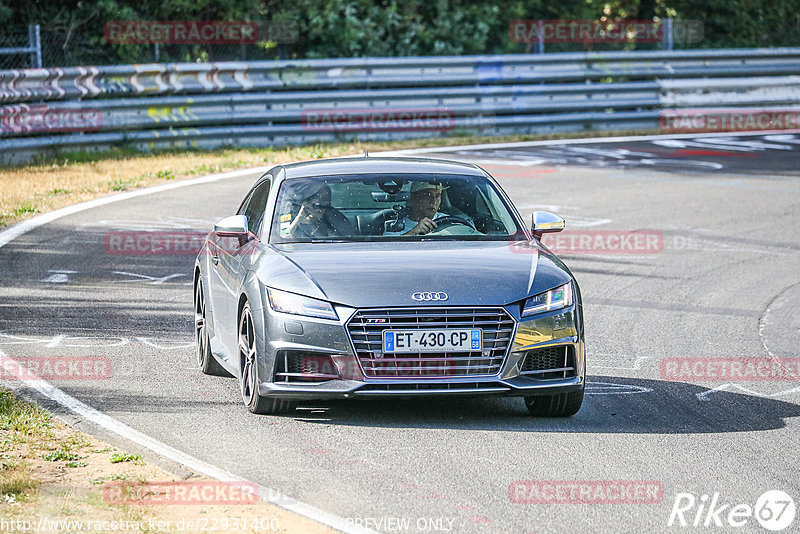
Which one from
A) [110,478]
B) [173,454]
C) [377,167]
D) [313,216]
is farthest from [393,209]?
[110,478]

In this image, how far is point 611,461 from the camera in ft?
21.6

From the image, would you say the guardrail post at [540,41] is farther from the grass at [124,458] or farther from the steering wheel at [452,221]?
the grass at [124,458]

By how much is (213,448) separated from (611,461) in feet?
6.54

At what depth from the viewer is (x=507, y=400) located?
8141 millimetres

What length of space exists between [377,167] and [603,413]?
2.24 meters

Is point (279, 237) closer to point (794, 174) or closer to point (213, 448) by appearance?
point (213, 448)

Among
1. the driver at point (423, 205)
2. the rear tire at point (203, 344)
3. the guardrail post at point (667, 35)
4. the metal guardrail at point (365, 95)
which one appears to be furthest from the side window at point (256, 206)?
the guardrail post at point (667, 35)

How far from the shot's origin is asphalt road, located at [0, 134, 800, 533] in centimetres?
611

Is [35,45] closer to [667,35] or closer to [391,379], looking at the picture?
[667,35]

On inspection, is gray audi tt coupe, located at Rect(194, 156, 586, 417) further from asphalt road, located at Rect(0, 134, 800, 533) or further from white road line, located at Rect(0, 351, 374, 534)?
white road line, located at Rect(0, 351, 374, 534)

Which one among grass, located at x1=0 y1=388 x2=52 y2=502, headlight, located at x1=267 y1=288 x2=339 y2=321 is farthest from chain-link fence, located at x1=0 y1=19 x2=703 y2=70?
headlight, located at x1=267 y1=288 x2=339 y2=321

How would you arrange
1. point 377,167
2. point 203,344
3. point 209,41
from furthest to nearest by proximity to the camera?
point 209,41 < point 203,344 < point 377,167

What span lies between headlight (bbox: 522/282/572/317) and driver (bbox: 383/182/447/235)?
1.22m

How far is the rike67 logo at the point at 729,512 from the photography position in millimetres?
5625
